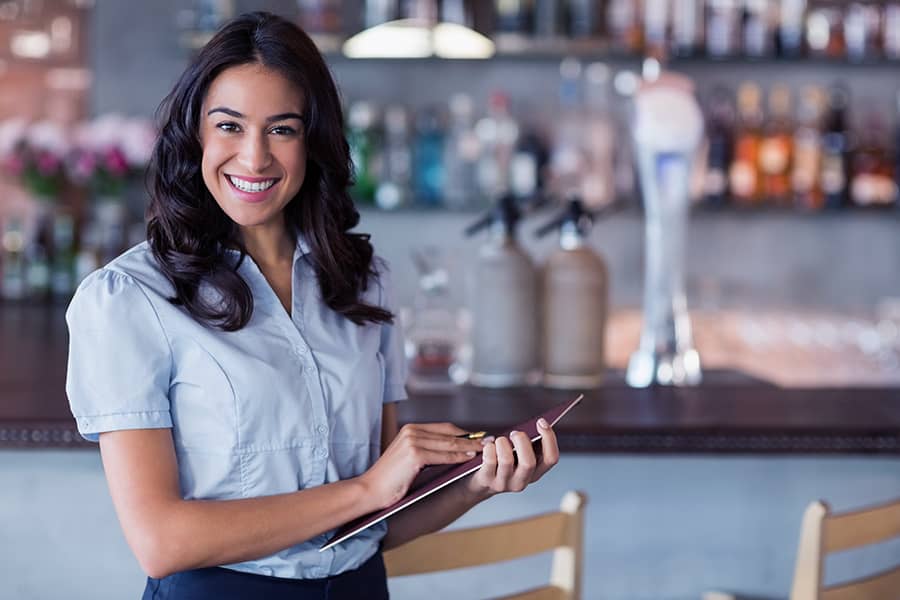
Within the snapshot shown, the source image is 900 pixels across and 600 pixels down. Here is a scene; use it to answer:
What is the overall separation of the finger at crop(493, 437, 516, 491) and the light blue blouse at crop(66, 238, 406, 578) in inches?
6.1

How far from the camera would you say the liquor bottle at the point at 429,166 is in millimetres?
3441

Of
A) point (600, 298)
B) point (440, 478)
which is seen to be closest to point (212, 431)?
point (440, 478)

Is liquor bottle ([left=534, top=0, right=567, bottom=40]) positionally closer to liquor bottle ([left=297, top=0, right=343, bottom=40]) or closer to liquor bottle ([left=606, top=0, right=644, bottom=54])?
liquor bottle ([left=606, top=0, right=644, bottom=54])

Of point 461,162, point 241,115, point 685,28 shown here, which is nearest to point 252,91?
point 241,115

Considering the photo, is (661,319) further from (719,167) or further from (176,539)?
(719,167)

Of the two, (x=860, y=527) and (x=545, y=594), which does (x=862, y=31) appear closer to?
(x=860, y=527)

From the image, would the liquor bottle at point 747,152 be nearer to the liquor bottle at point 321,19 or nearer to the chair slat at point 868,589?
the liquor bottle at point 321,19

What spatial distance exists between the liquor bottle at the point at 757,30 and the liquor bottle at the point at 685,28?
14cm

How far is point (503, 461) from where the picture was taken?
105cm

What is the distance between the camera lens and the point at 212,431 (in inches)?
41.6

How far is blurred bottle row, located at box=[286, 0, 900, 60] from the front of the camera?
3.38 meters

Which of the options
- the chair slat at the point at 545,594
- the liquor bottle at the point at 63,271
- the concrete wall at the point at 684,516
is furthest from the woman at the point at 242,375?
the liquor bottle at the point at 63,271

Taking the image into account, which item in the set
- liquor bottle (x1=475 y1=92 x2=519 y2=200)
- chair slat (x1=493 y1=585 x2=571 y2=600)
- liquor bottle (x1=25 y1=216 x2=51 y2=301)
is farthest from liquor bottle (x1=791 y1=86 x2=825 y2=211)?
chair slat (x1=493 y1=585 x2=571 y2=600)

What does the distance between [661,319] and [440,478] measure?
1099 mm
